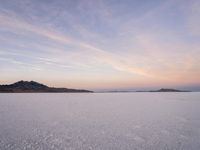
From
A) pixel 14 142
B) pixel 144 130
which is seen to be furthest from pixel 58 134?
pixel 144 130

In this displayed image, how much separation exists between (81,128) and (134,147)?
541 cm

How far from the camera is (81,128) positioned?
1418 cm

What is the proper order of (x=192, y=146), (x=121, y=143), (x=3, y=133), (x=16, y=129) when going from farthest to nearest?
(x=16, y=129) < (x=3, y=133) < (x=121, y=143) < (x=192, y=146)

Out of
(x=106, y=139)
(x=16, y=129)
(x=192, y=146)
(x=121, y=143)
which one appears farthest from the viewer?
(x=16, y=129)

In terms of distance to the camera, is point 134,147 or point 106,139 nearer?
point 134,147

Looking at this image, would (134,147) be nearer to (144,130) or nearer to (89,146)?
(89,146)

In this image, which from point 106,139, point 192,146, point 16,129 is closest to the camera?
point 192,146

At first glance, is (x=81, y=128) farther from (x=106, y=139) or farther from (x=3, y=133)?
(x=3, y=133)

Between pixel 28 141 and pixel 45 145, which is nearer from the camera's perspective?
pixel 45 145

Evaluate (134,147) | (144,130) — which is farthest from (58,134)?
(144,130)

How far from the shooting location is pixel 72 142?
35.0 feet

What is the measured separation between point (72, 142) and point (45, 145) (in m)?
1.52

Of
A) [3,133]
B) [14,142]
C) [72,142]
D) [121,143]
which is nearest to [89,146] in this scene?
[72,142]

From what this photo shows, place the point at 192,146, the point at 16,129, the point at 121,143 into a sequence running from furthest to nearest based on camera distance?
the point at 16,129
the point at 121,143
the point at 192,146
